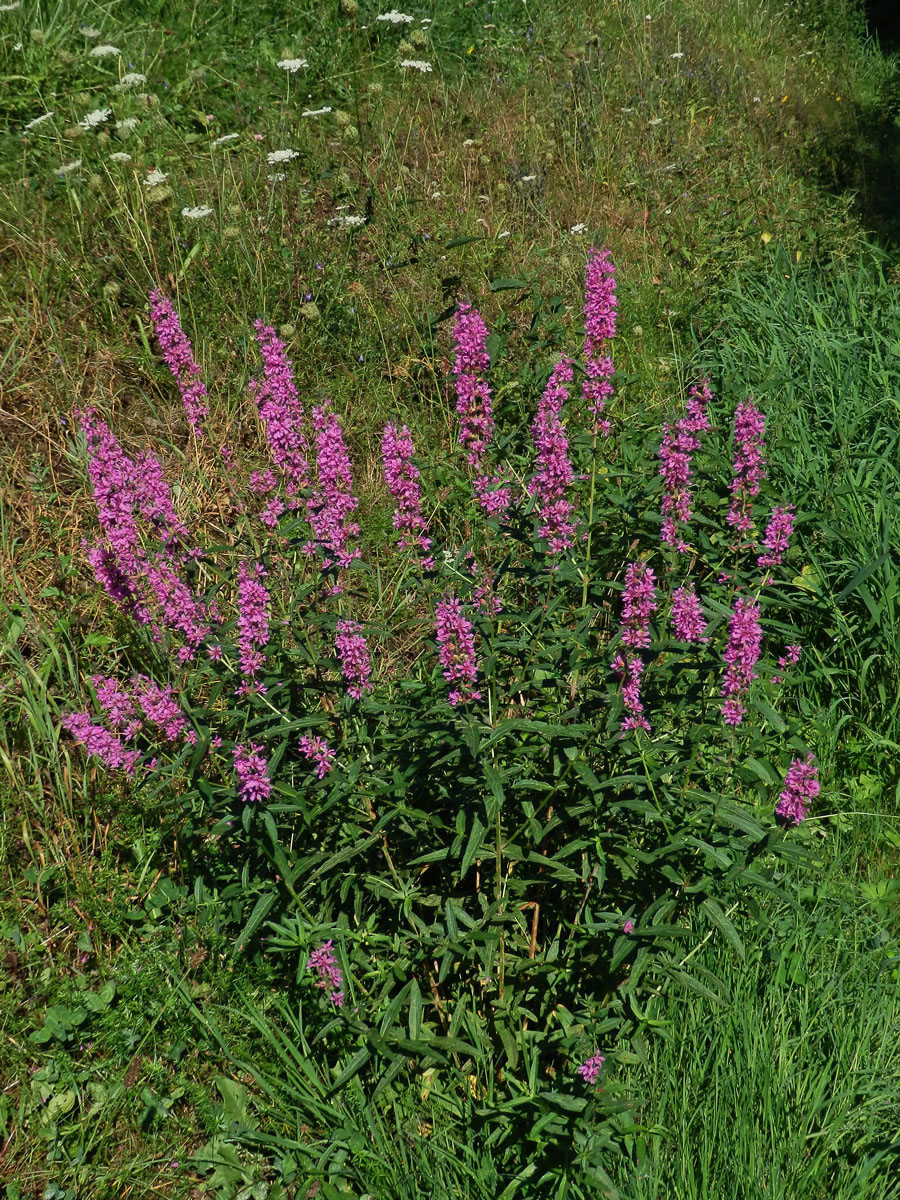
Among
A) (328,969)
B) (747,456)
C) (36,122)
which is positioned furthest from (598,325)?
(36,122)

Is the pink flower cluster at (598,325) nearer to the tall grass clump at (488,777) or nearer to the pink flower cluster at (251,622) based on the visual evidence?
the tall grass clump at (488,777)

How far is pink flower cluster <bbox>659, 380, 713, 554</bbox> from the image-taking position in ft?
8.30

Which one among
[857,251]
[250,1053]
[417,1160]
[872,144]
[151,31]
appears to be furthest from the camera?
[872,144]

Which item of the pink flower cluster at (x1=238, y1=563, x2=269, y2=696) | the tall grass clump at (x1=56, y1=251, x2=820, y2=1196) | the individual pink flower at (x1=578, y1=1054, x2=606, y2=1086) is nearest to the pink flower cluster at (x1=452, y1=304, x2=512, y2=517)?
the tall grass clump at (x1=56, y1=251, x2=820, y2=1196)

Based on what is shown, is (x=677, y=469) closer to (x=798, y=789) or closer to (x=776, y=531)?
(x=776, y=531)

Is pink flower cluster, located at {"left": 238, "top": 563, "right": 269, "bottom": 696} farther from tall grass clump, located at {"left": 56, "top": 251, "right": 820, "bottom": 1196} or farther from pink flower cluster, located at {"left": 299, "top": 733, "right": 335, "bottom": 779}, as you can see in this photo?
pink flower cluster, located at {"left": 299, "top": 733, "right": 335, "bottom": 779}

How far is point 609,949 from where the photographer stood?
Result: 2420 mm

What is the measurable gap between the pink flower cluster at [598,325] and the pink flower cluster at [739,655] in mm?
614

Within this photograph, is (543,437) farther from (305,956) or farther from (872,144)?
(872,144)

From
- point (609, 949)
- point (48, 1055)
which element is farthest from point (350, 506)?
point (48, 1055)

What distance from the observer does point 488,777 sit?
221 centimetres

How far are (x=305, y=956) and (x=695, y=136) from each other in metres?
6.00

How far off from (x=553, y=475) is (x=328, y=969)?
4.14 ft

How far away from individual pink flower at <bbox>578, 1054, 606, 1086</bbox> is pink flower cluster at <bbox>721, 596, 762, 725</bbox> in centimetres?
78
